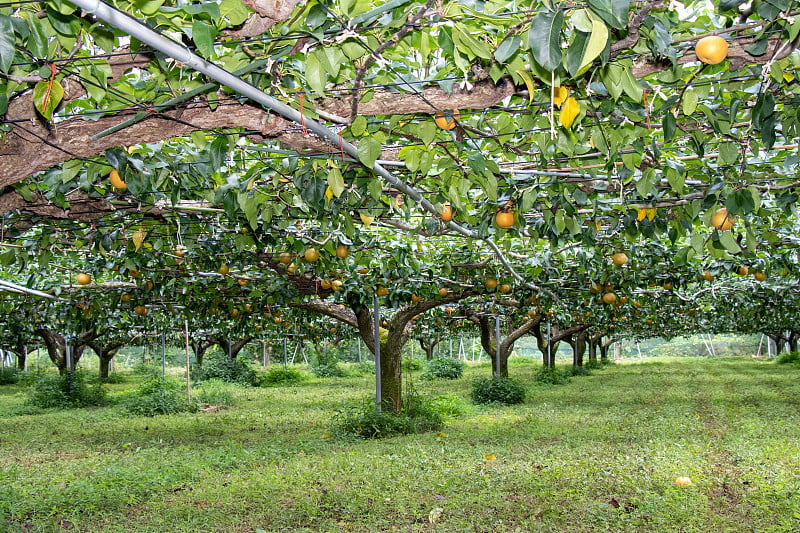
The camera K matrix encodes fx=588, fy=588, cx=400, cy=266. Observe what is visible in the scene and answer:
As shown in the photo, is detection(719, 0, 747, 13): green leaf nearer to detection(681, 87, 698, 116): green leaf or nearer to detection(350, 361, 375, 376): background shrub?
detection(681, 87, 698, 116): green leaf

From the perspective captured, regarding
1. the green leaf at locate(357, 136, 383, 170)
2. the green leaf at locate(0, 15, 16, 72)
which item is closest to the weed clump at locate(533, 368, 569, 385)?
the green leaf at locate(357, 136, 383, 170)

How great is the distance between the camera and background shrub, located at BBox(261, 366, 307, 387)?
69.1 ft

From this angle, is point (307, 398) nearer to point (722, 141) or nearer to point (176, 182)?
point (176, 182)

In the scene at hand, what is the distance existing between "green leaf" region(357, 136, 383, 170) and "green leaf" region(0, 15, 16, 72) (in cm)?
142

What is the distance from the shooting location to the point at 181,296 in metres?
8.20

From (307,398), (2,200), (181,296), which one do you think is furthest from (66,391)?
(2,200)

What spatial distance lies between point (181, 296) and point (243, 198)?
17.1 ft

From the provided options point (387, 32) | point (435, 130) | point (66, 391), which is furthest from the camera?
point (66, 391)

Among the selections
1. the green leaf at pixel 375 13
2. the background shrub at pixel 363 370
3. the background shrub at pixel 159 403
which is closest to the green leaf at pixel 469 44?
the green leaf at pixel 375 13

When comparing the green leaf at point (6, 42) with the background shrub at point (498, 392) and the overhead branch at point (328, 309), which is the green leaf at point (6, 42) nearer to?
the overhead branch at point (328, 309)

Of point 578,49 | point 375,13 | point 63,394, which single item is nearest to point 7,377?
point 63,394

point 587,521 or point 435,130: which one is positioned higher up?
point 435,130

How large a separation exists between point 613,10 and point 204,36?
3.70 feet

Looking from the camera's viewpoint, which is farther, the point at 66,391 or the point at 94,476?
the point at 66,391
